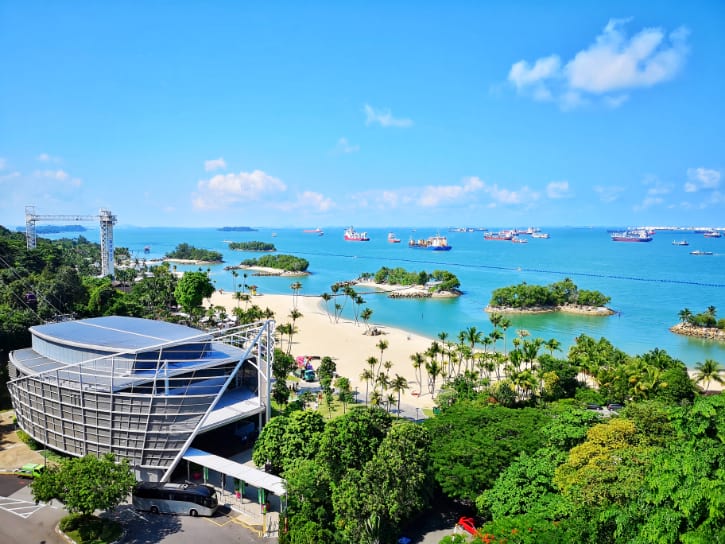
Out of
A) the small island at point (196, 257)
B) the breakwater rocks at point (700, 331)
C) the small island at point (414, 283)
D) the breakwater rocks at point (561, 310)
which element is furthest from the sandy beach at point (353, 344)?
the small island at point (196, 257)

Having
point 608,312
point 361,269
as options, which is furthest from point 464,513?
point 361,269

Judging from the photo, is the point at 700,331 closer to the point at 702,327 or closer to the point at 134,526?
the point at 702,327

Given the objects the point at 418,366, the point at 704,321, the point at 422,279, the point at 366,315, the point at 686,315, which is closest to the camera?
the point at 418,366

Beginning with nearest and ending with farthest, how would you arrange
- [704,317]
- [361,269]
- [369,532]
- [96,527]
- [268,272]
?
1. [369,532]
2. [96,527]
3. [704,317]
4. [268,272]
5. [361,269]

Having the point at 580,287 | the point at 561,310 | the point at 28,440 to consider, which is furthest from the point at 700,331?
the point at 28,440

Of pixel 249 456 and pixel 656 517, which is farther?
pixel 249 456

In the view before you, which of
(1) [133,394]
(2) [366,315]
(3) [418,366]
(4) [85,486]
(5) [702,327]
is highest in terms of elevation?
(1) [133,394]

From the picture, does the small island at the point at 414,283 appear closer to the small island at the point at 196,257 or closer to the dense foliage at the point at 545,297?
the dense foliage at the point at 545,297

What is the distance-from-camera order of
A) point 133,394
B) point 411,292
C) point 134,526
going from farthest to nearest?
point 411,292 → point 133,394 → point 134,526

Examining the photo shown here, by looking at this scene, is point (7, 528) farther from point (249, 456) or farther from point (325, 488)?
point (325, 488)
